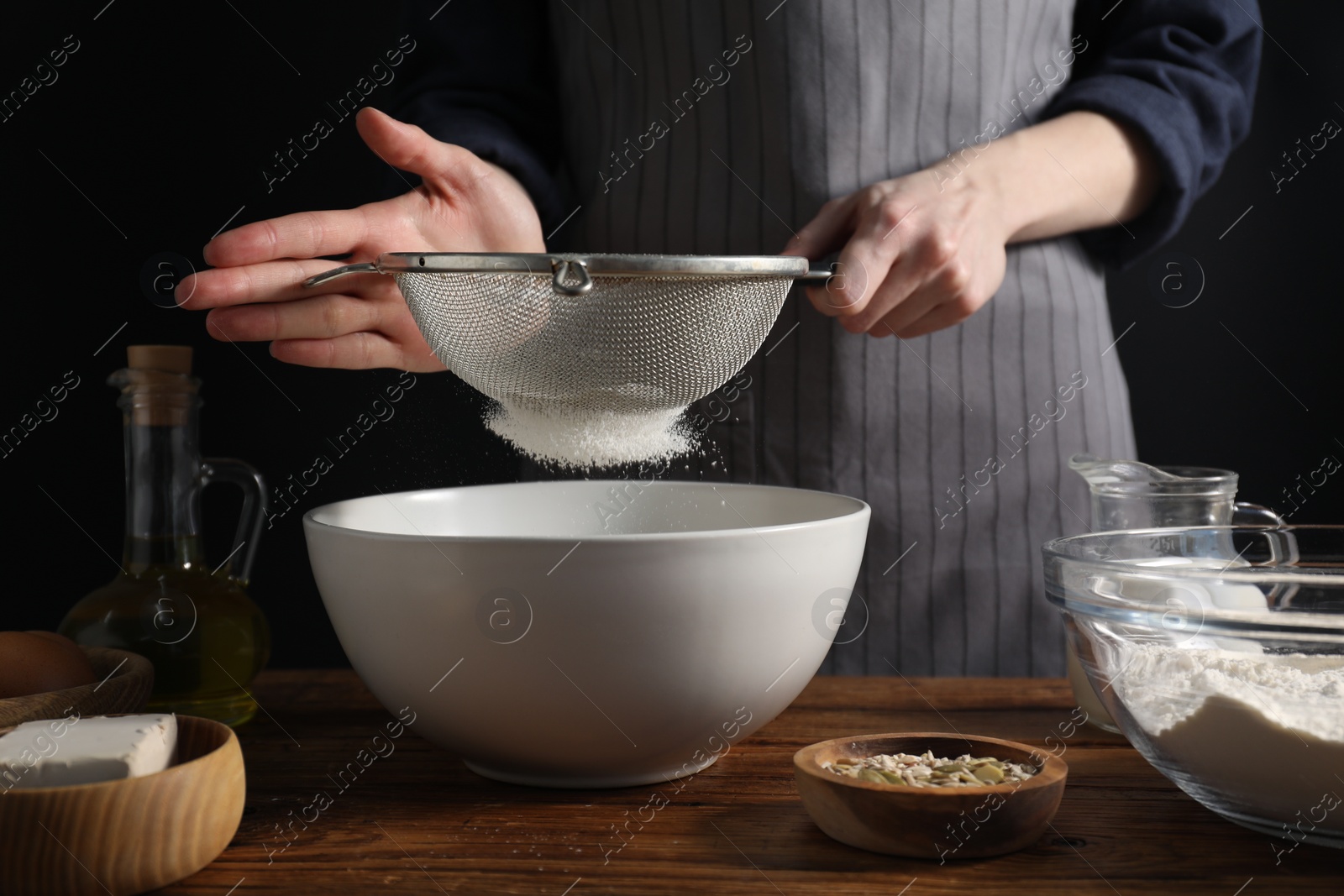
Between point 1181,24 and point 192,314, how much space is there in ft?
5.02

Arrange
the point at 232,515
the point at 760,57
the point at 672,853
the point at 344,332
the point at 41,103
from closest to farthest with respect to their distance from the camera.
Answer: the point at 672,853 → the point at 344,332 → the point at 760,57 → the point at 41,103 → the point at 232,515

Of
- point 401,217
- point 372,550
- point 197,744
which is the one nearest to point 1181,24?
point 401,217

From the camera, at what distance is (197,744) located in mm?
587

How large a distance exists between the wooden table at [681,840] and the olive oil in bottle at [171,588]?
7cm

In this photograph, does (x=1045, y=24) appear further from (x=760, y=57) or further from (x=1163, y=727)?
(x=1163, y=727)

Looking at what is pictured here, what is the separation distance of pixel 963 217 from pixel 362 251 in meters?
0.55

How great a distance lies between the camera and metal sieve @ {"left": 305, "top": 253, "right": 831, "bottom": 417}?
0.77m

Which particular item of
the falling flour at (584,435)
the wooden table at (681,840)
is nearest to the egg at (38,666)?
the wooden table at (681,840)

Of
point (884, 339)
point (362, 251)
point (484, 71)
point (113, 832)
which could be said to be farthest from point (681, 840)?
point (484, 71)

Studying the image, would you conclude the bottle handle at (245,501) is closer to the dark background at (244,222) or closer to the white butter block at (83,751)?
the white butter block at (83,751)

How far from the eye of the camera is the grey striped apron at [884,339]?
1208 mm

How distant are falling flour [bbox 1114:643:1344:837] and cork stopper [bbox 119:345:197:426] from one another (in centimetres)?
69

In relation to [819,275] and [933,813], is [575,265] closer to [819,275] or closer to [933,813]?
[819,275]

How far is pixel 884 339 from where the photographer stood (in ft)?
3.98
